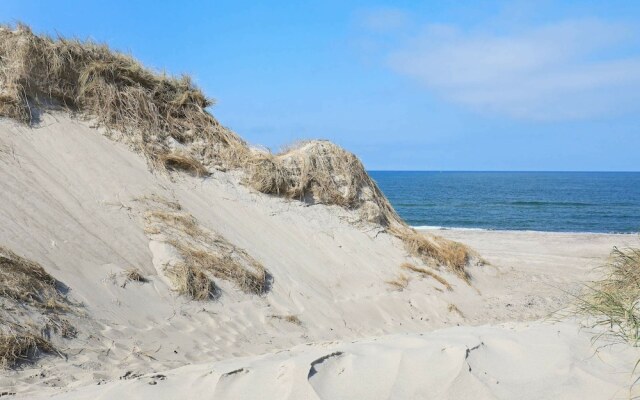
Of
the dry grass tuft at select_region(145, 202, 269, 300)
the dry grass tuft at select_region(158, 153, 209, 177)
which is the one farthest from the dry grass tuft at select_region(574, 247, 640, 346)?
the dry grass tuft at select_region(158, 153, 209, 177)

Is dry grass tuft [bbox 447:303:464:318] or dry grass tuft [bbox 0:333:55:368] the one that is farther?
dry grass tuft [bbox 447:303:464:318]

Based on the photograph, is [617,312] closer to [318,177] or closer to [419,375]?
[419,375]

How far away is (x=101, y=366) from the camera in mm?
5391

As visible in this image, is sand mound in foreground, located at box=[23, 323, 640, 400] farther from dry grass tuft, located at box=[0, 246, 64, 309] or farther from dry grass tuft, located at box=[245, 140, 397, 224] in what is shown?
dry grass tuft, located at box=[245, 140, 397, 224]

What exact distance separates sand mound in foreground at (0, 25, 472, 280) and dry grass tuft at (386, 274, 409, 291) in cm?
120

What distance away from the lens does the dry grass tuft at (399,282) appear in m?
9.91

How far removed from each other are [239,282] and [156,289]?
1.28 meters

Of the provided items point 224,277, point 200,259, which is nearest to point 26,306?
point 200,259

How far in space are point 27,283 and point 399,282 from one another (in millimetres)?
6106

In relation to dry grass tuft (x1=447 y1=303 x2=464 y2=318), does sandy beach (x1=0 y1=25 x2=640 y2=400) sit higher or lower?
higher

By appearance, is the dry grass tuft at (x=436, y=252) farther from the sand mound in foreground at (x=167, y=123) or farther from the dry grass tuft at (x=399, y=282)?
the dry grass tuft at (x=399, y=282)

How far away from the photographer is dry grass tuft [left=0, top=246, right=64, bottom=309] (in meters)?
5.79

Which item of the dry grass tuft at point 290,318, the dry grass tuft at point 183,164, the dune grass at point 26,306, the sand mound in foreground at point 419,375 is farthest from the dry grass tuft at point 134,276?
the dry grass tuft at point 183,164

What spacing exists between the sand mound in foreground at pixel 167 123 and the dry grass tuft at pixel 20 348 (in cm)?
505
